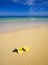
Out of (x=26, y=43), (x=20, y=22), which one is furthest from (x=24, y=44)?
(x=20, y=22)

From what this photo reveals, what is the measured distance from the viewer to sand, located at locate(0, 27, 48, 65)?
1.14 meters

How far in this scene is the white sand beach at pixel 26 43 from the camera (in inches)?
44.9

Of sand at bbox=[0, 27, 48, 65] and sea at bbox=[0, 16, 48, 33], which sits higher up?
sea at bbox=[0, 16, 48, 33]

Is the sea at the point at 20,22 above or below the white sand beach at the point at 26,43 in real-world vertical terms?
above

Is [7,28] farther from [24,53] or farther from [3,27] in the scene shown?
[24,53]

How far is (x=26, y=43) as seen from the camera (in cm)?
125

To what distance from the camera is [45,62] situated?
1.24m

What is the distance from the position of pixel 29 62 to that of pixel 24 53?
0.09 meters

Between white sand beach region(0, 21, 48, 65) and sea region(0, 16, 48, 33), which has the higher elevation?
sea region(0, 16, 48, 33)

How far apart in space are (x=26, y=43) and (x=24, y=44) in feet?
0.08

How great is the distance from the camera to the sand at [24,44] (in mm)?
1140

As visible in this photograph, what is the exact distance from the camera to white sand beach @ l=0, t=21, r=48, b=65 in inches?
44.9

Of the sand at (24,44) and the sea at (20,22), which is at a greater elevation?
the sea at (20,22)

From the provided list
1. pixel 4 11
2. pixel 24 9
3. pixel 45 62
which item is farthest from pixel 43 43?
pixel 4 11
